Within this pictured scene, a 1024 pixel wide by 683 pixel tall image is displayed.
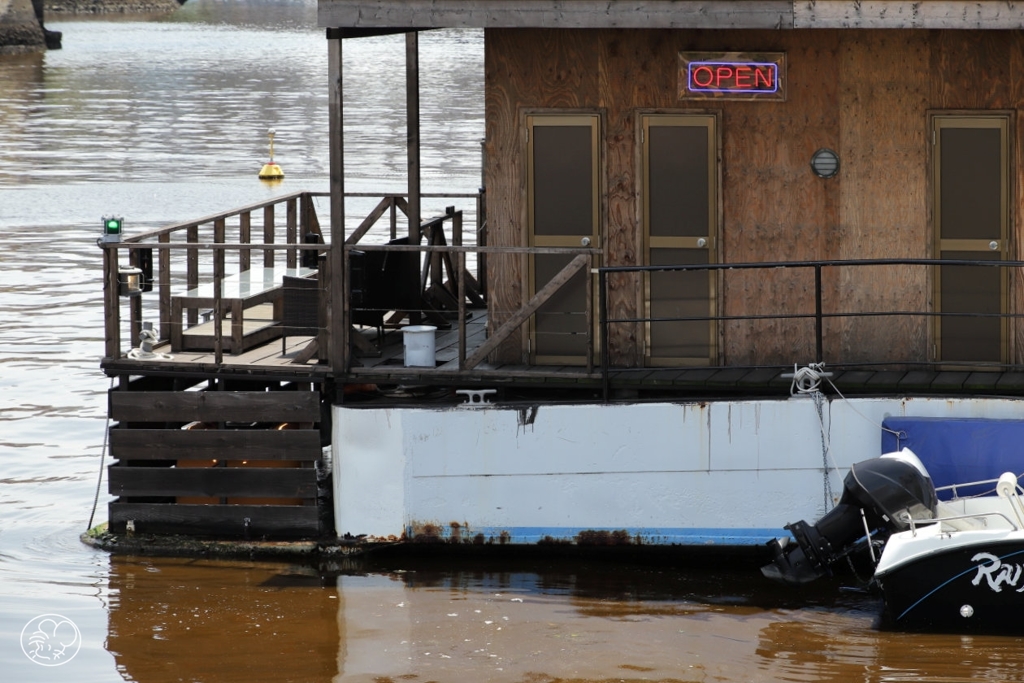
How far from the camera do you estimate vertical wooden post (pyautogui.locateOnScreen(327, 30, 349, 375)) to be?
1209 centimetres

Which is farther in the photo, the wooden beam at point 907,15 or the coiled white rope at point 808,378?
the coiled white rope at point 808,378

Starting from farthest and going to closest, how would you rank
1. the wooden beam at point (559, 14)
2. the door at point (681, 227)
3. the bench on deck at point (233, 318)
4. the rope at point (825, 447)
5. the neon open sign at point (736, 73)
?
the bench on deck at point (233, 318) < the door at point (681, 227) < the neon open sign at point (736, 73) < the rope at point (825, 447) < the wooden beam at point (559, 14)

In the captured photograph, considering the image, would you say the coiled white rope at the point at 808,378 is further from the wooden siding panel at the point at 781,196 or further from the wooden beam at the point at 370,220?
the wooden beam at the point at 370,220

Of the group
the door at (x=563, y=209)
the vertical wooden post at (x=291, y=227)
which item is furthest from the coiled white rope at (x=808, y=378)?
the vertical wooden post at (x=291, y=227)

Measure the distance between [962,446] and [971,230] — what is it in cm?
170

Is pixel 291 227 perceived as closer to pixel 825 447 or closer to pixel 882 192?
pixel 882 192

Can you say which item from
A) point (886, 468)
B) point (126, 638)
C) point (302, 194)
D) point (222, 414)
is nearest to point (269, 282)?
point (302, 194)

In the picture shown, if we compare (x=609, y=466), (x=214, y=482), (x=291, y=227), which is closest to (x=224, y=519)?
(x=214, y=482)

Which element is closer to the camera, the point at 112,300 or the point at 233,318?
the point at 112,300

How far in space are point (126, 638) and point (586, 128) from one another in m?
4.90

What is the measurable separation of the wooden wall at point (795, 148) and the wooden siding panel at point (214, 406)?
6.32 feet

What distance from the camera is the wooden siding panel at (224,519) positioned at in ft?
41.1

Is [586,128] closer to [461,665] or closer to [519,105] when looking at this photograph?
[519,105]

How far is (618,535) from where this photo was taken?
12047 mm
